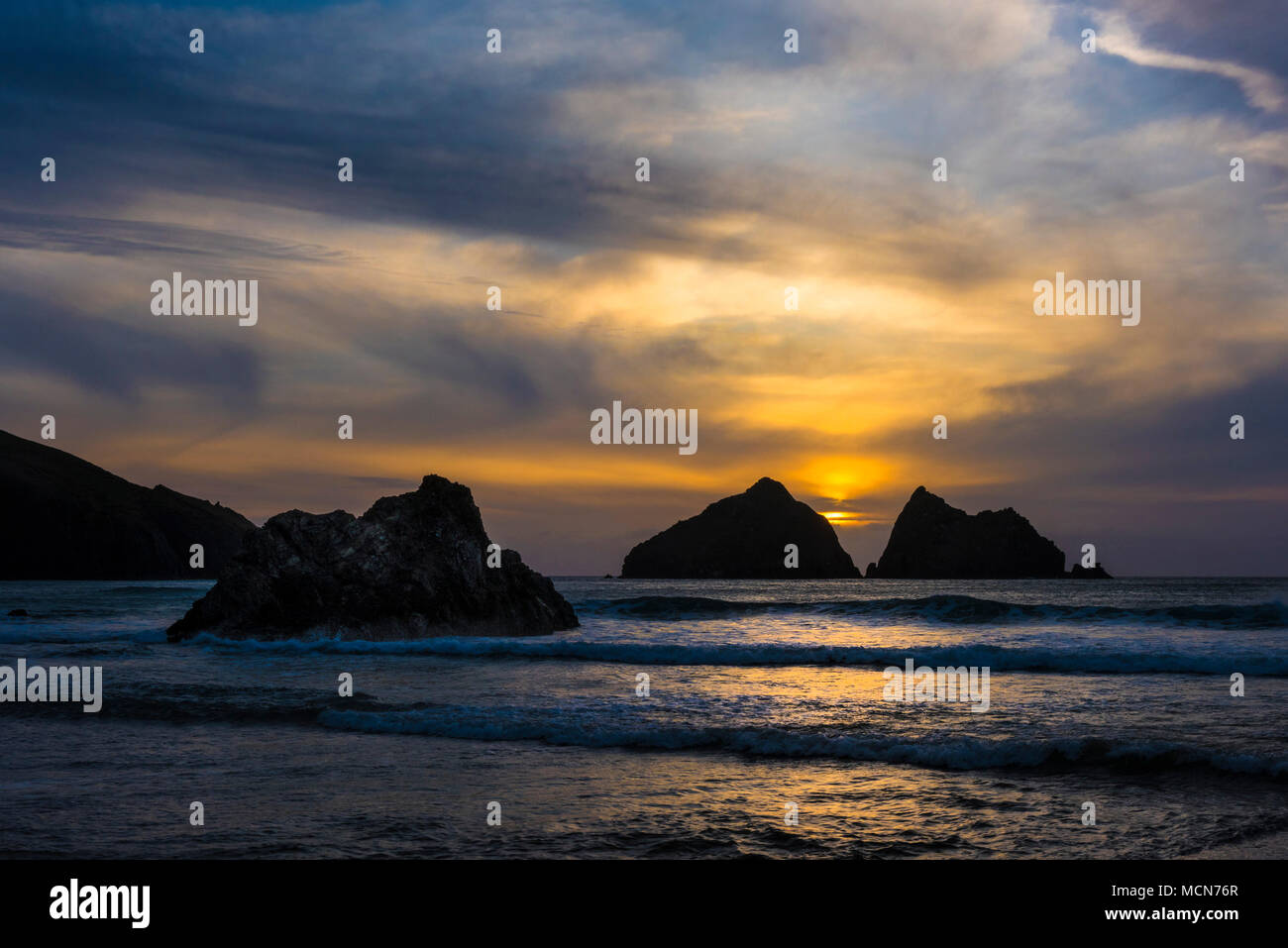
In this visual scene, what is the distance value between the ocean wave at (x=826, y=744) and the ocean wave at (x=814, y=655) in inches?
496

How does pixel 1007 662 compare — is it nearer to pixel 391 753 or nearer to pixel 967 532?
pixel 391 753

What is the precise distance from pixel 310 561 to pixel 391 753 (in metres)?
23.0

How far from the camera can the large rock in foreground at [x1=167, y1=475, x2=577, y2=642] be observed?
33156 mm

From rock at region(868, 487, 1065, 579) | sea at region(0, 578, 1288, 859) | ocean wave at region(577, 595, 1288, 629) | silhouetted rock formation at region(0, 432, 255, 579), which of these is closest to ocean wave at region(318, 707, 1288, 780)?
sea at region(0, 578, 1288, 859)

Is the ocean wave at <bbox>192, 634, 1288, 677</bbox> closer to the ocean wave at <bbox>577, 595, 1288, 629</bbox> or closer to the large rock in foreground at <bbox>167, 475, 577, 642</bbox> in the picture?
the large rock in foreground at <bbox>167, 475, 577, 642</bbox>

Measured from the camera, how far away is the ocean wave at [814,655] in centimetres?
2408

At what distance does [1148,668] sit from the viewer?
78.1ft

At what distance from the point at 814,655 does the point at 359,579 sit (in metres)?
17.0
